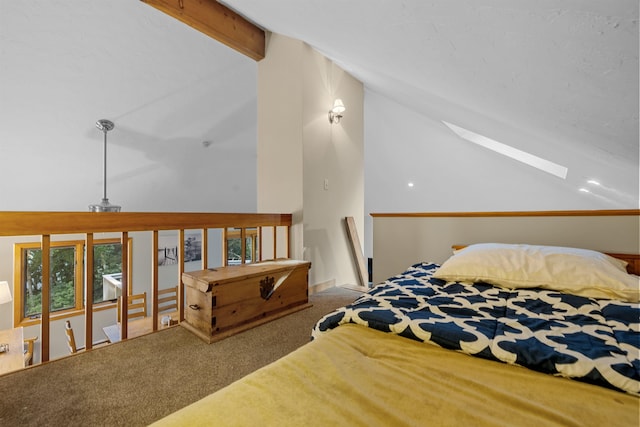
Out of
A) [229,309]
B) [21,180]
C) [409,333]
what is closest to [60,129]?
[21,180]

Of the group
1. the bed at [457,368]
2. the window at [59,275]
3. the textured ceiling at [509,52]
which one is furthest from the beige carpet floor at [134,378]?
the window at [59,275]

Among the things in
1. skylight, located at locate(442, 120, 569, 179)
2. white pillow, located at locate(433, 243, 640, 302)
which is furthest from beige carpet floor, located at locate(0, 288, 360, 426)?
skylight, located at locate(442, 120, 569, 179)

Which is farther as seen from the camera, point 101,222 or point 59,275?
point 59,275

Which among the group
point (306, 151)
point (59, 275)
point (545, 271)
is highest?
point (306, 151)

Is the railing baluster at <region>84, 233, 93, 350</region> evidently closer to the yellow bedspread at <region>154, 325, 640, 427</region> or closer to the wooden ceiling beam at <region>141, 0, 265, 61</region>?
the yellow bedspread at <region>154, 325, 640, 427</region>

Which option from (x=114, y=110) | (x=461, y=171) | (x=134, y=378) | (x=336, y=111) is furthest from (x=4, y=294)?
(x=461, y=171)

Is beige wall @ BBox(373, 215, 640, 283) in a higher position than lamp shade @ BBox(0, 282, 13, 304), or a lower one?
higher

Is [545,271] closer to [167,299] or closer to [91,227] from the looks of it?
[91,227]

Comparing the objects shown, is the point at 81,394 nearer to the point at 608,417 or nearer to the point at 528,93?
the point at 608,417

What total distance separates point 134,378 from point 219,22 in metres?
2.81

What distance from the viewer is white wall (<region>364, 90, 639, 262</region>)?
309cm

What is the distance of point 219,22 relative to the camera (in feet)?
8.41

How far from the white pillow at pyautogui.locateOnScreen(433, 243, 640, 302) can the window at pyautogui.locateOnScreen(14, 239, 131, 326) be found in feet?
19.0

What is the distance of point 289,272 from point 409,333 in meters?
1.41
